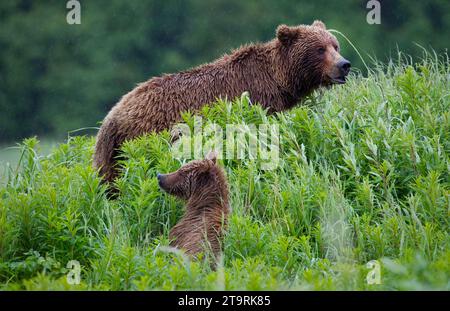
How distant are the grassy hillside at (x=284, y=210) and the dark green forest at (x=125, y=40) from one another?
57.6 feet

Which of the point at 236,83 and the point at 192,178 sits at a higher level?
the point at 236,83

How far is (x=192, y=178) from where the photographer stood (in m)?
6.70

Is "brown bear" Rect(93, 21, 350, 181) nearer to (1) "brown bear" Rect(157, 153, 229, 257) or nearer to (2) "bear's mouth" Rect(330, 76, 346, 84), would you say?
(2) "bear's mouth" Rect(330, 76, 346, 84)

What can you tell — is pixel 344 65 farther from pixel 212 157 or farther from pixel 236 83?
pixel 212 157

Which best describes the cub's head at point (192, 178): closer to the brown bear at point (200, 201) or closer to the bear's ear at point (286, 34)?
the brown bear at point (200, 201)

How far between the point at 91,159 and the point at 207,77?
1369mm

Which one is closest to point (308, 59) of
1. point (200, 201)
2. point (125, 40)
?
point (200, 201)

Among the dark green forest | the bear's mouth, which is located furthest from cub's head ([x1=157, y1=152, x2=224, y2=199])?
the dark green forest

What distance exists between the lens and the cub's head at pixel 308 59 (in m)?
8.60

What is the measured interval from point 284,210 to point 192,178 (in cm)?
78

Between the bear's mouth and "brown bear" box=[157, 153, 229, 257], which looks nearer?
"brown bear" box=[157, 153, 229, 257]

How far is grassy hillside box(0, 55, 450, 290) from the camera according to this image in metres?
5.61
